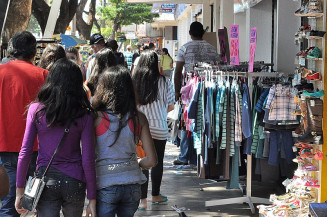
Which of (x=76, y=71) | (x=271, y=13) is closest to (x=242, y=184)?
(x=271, y=13)

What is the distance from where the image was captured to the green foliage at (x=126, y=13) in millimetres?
45000

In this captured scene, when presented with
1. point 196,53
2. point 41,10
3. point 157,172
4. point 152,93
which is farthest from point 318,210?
point 41,10

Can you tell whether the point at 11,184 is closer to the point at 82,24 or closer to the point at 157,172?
the point at 157,172

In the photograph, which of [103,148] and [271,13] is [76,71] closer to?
[103,148]

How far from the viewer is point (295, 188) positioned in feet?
21.2

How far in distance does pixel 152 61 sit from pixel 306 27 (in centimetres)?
184

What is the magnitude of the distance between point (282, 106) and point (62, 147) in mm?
3304

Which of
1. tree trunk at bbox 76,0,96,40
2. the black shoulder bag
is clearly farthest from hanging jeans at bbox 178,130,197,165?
tree trunk at bbox 76,0,96,40

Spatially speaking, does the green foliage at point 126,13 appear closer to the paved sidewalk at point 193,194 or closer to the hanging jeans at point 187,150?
the paved sidewalk at point 193,194

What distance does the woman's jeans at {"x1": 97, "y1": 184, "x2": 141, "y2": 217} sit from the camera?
14.4ft

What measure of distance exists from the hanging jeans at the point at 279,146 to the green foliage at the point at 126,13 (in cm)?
3784

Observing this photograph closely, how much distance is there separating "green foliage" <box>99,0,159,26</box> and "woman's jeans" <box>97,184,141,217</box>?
40.4m

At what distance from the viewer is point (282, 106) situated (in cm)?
690

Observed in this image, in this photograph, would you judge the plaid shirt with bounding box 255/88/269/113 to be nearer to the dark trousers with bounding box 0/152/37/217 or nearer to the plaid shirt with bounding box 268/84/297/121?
the plaid shirt with bounding box 268/84/297/121
